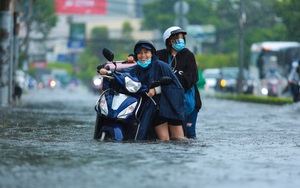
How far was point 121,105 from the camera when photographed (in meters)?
12.1

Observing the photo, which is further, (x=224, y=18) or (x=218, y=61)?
(x=224, y=18)

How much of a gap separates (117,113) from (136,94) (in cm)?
40

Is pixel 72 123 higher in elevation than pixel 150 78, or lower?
lower

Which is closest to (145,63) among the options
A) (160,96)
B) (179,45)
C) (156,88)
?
(156,88)

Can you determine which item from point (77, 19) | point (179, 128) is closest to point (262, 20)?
point (77, 19)

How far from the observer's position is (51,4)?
75625 millimetres

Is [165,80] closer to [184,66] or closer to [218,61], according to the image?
[184,66]

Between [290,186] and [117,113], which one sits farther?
[117,113]

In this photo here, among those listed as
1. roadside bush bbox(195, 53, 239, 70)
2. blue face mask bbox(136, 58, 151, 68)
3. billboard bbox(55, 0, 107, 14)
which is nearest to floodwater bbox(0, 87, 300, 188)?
blue face mask bbox(136, 58, 151, 68)

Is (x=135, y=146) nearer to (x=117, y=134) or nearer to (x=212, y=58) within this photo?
(x=117, y=134)

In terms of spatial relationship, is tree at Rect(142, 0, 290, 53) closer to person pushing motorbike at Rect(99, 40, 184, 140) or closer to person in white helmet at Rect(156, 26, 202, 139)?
person in white helmet at Rect(156, 26, 202, 139)

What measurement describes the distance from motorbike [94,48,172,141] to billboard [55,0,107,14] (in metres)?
75.7

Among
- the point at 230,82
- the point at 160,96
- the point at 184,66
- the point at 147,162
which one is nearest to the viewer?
the point at 147,162

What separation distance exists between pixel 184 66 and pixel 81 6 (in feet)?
251
